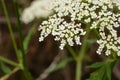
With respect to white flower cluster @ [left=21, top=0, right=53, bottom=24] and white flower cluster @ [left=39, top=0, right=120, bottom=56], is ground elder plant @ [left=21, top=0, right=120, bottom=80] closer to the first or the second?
white flower cluster @ [left=39, top=0, right=120, bottom=56]

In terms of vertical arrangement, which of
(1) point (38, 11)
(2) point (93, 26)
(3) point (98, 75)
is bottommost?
(3) point (98, 75)

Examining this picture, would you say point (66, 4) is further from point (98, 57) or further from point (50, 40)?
point (50, 40)

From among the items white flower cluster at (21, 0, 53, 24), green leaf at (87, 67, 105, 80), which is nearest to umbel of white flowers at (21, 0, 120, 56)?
green leaf at (87, 67, 105, 80)

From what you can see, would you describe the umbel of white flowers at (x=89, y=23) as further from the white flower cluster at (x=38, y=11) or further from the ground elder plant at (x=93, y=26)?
the white flower cluster at (x=38, y=11)

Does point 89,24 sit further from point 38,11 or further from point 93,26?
point 38,11

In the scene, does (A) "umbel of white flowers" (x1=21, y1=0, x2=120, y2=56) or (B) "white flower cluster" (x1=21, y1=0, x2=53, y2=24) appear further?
(B) "white flower cluster" (x1=21, y1=0, x2=53, y2=24)

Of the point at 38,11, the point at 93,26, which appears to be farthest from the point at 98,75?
the point at 38,11

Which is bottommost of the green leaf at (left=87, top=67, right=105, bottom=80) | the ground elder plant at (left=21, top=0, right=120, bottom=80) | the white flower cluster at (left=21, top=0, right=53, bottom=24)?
the green leaf at (left=87, top=67, right=105, bottom=80)

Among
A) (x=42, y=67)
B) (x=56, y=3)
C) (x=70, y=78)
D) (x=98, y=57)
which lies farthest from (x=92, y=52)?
(x=56, y=3)

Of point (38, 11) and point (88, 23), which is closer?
point (88, 23)

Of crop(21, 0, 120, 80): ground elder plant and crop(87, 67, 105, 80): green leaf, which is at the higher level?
crop(21, 0, 120, 80): ground elder plant
